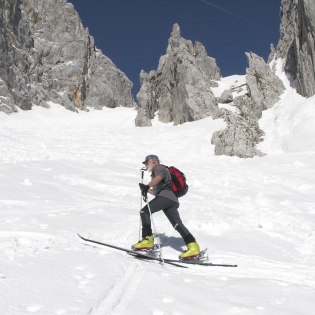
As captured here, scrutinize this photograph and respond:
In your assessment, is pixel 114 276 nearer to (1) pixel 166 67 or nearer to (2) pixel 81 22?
(1) pixel 166 67

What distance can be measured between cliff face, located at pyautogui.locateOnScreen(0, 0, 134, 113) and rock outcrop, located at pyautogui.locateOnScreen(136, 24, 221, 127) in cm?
2131

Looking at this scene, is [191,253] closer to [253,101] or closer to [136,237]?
[136,237]

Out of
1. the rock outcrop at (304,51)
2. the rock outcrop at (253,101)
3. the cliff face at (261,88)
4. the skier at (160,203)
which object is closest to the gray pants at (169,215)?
the skier at (160,203)

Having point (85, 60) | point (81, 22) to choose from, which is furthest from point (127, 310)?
point (81, 22)

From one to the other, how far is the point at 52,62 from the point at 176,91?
49356 mm

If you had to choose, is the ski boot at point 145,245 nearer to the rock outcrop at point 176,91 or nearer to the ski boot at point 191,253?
the ski boot at point 191,253

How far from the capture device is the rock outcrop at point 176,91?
158ft

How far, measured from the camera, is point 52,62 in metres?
91.7

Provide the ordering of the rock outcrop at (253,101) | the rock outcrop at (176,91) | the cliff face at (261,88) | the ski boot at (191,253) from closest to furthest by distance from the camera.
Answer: the ski boot at (191,253) < the cliff face at (261,88) < the rock outcrop at (253,101) < the rock outcrop at (176,91)

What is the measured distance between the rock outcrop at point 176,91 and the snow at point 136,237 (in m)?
23.8

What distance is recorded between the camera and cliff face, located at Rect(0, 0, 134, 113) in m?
67.1

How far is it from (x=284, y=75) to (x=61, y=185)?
143 feet

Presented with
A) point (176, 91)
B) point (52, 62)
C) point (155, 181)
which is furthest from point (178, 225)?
point (52, 62)

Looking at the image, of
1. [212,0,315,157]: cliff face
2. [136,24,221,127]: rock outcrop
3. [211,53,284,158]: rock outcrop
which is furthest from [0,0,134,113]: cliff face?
[212,0,315,157]: cliff face
